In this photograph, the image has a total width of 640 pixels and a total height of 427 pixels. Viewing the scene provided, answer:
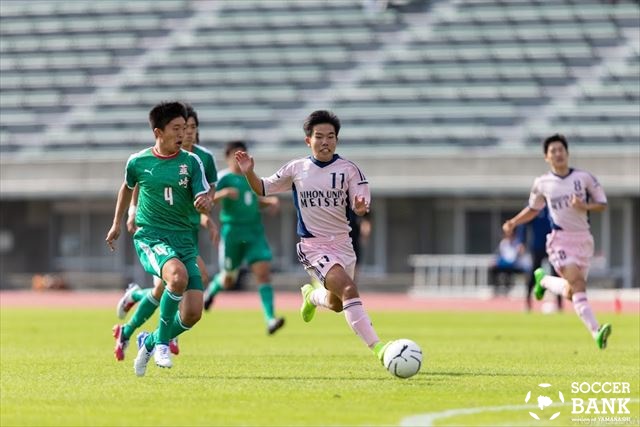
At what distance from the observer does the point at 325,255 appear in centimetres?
1147

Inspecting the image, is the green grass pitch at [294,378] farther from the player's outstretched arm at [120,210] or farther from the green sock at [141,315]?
the player's outstretched arm at [120,210]

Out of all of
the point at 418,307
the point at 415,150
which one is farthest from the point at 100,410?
the point at 415,150

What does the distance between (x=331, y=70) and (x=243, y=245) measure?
2874 cm

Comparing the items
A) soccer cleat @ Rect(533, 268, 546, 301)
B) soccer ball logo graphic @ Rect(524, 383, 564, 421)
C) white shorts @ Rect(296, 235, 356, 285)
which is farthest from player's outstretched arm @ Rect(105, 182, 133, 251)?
soccer cleat @ Rect(533, 268, 546, 301)

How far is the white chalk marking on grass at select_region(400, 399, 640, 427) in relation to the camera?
25.9 feet

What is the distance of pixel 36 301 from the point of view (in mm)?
36250

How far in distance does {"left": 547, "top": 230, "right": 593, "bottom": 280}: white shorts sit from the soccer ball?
16.9ft

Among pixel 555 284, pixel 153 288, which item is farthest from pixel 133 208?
pixel 555 284

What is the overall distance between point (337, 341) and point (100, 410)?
856 cm

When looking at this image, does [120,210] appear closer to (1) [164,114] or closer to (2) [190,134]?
(1) [164,114]

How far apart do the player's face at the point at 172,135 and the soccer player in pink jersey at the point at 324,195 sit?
674mm

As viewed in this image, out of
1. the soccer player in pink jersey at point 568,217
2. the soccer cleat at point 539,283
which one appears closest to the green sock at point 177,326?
the soccer player in pink jersey at point 568,217

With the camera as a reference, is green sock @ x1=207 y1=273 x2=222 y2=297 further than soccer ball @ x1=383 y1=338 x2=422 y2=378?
Yes

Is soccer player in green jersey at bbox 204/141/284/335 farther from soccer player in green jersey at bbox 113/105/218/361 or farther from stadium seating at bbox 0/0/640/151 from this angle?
stadium seating at bbox 0/0/640/151
